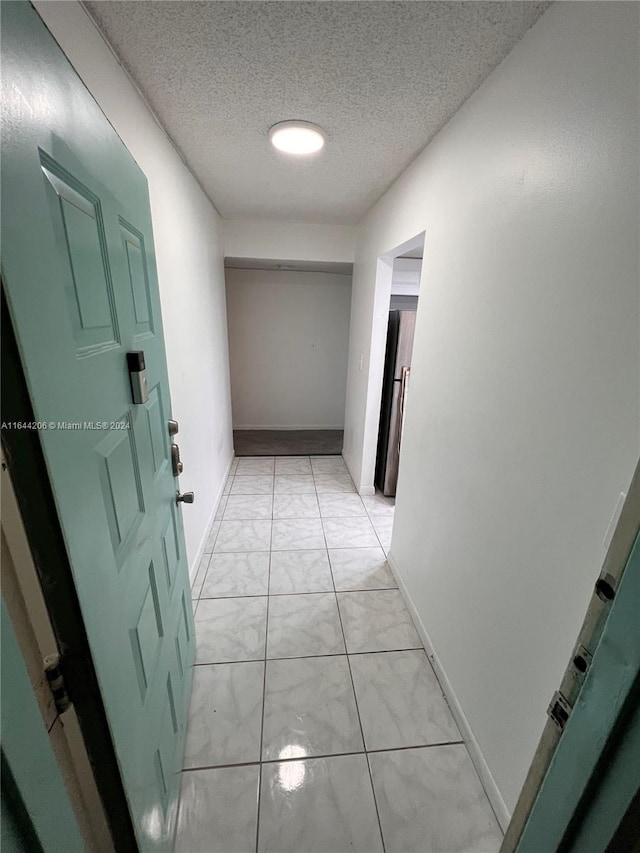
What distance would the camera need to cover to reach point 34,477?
474mm

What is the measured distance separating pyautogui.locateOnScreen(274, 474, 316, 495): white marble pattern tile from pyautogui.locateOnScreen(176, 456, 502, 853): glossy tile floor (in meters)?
0.81

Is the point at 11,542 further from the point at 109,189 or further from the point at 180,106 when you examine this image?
the point at 180,106

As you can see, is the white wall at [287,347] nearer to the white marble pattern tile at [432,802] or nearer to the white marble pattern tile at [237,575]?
the white marble pattern tile at [237,575]

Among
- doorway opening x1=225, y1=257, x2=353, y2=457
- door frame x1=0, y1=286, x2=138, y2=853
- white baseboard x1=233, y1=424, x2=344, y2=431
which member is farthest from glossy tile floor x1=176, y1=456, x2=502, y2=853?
white baseboard x1=233, y1=424, x2=344, y2=431

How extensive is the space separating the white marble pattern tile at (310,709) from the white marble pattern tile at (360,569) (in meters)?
0.50

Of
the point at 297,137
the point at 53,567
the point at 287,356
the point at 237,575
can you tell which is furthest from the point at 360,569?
the point at 287,356

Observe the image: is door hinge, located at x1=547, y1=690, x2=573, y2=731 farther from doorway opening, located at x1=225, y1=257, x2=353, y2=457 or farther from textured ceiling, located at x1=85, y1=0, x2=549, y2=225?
doorway opening, located at x1=225, y1=257, x2=353, y2=457

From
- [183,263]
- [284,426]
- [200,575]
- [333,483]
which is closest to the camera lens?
[183,263]

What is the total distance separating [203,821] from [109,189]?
72.2 inches

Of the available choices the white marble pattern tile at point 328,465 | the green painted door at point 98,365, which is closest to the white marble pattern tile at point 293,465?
the white marble pattern tile at point 328,465

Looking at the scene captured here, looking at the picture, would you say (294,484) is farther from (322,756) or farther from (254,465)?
(322,756)

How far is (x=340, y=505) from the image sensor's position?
2953 mm

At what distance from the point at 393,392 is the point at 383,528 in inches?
45.4

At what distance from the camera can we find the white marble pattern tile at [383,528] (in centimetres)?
248
